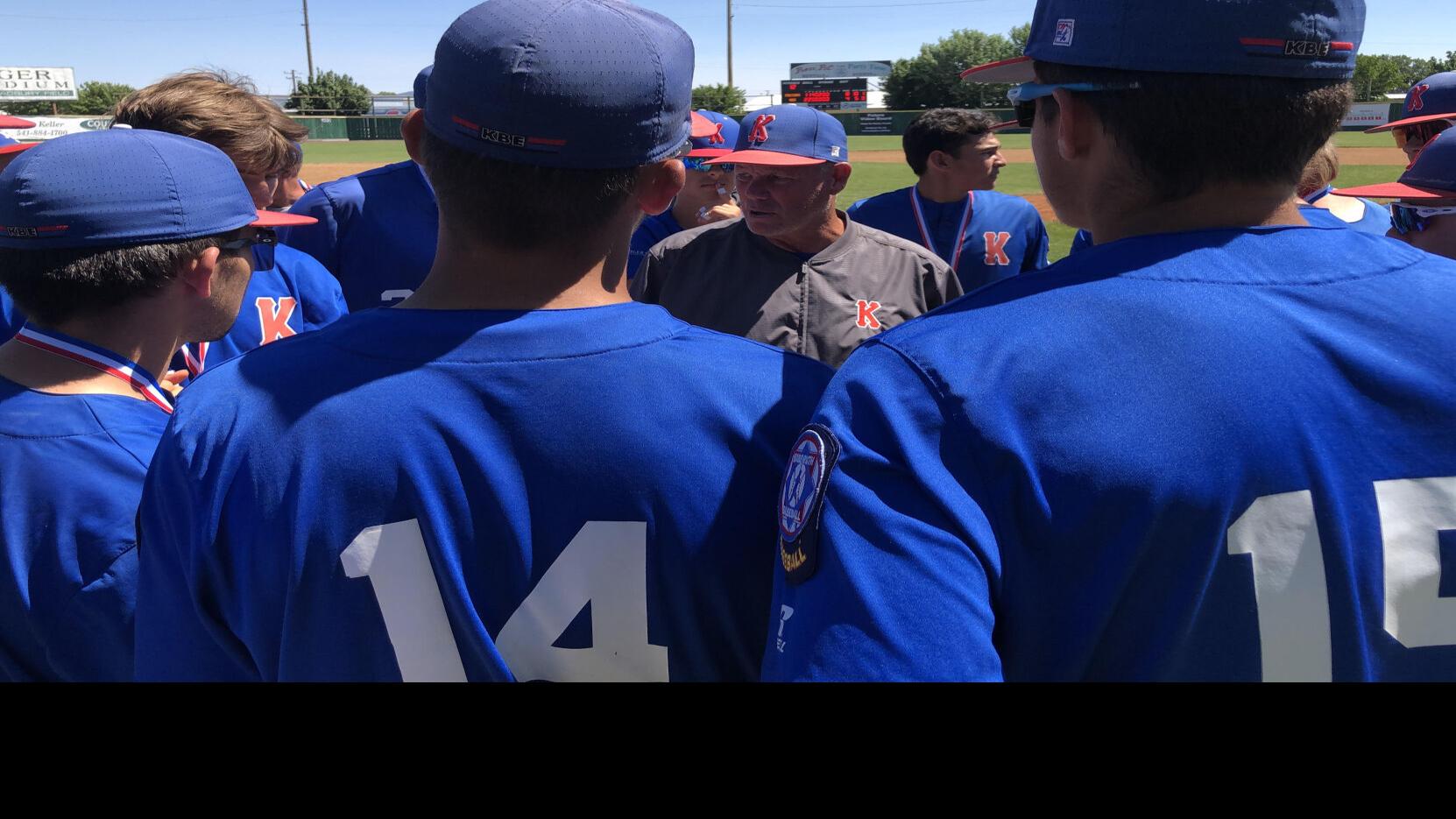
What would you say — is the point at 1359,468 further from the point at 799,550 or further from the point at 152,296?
the point at 152,296

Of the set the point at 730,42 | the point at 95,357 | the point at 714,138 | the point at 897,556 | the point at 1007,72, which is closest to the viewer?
the point at 897,556

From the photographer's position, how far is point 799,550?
1.13m

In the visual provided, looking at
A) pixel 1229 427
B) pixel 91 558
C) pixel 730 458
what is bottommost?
pixel 91 558

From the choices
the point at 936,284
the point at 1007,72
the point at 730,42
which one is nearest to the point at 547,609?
the point at 1007,72

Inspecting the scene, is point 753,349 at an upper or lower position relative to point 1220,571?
upper

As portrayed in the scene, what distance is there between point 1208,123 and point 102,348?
2111 millimetres

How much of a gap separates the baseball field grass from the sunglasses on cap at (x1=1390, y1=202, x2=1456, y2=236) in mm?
11319

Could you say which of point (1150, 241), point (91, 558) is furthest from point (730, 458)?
point (91, 558)

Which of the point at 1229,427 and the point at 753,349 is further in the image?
the point at 753,349

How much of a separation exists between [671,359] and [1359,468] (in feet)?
2.72

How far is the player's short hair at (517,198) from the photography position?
1.43 metres

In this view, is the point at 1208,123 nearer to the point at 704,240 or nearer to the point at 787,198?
the point at 787,198

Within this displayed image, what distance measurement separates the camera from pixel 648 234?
5.49m
